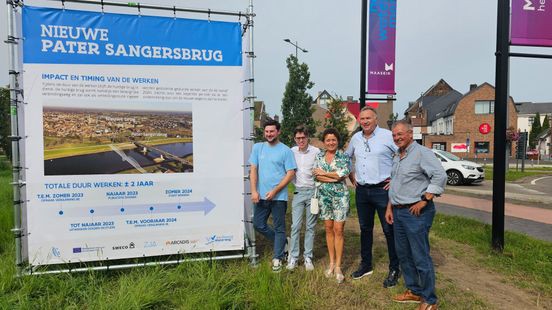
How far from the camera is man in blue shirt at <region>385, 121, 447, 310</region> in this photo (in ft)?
11.2

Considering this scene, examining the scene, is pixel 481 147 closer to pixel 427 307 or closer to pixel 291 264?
pixel 291 264

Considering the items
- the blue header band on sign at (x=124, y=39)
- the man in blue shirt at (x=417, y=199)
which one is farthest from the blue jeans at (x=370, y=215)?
the blue header band on sign at (x=124, y=39)

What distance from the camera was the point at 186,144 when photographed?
13.9ft

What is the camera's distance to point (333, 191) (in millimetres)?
4234

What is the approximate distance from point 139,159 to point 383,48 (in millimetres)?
4908

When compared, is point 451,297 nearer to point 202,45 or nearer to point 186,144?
point 186,144

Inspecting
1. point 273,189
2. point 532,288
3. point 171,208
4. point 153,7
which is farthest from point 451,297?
point 153,7

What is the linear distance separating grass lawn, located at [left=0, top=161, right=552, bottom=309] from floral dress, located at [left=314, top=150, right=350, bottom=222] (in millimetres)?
695

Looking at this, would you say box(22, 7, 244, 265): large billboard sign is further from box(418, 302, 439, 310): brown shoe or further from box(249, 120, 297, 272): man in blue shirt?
box(418, 302, 439, 310): brown shoe

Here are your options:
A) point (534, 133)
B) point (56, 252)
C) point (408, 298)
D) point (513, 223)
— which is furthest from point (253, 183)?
point (534, 133)

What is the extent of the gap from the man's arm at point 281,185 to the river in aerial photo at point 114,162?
0.96 metres

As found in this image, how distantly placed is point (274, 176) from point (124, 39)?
2229mm

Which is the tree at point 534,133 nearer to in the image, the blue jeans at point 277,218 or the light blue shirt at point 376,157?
the light blue shirt at point 376,157

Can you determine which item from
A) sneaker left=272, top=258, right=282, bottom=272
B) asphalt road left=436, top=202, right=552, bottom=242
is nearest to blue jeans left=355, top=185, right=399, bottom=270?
sneaker left=272, top=258, right=282, bottom=272
